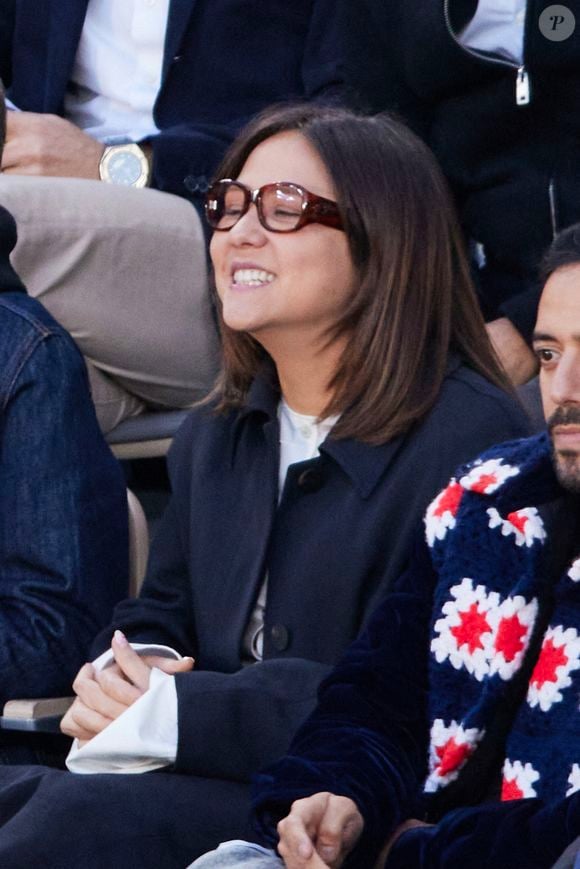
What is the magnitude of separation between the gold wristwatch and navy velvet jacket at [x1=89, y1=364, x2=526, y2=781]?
1152 millimetres

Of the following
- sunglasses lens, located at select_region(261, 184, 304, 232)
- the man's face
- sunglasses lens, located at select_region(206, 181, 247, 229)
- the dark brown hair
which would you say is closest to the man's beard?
the man's face

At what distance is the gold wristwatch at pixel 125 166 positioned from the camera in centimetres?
445

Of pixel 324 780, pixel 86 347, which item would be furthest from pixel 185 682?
pixel 86 347

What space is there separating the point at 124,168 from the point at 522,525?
209 cm

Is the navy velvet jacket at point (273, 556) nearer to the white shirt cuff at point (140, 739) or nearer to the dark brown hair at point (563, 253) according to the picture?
the white shirt cuff at point (140, 739)

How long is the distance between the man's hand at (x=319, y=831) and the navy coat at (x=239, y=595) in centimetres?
34

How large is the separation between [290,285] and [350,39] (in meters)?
1.27

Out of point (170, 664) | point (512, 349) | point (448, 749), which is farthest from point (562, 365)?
point (512, 349)

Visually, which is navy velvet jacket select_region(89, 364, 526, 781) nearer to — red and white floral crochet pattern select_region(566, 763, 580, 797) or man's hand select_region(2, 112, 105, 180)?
red and white floral crochet pattern select_region(566, 763, 580, 797)

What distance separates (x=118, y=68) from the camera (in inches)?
183

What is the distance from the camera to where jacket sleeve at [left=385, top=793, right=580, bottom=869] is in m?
2.33

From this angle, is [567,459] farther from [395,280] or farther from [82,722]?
[82,722]

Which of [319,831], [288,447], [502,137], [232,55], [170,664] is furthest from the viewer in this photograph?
[232,55]

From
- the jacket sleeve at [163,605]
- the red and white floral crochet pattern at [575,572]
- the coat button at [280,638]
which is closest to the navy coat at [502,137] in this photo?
the jacket sleeve at [163,605]
